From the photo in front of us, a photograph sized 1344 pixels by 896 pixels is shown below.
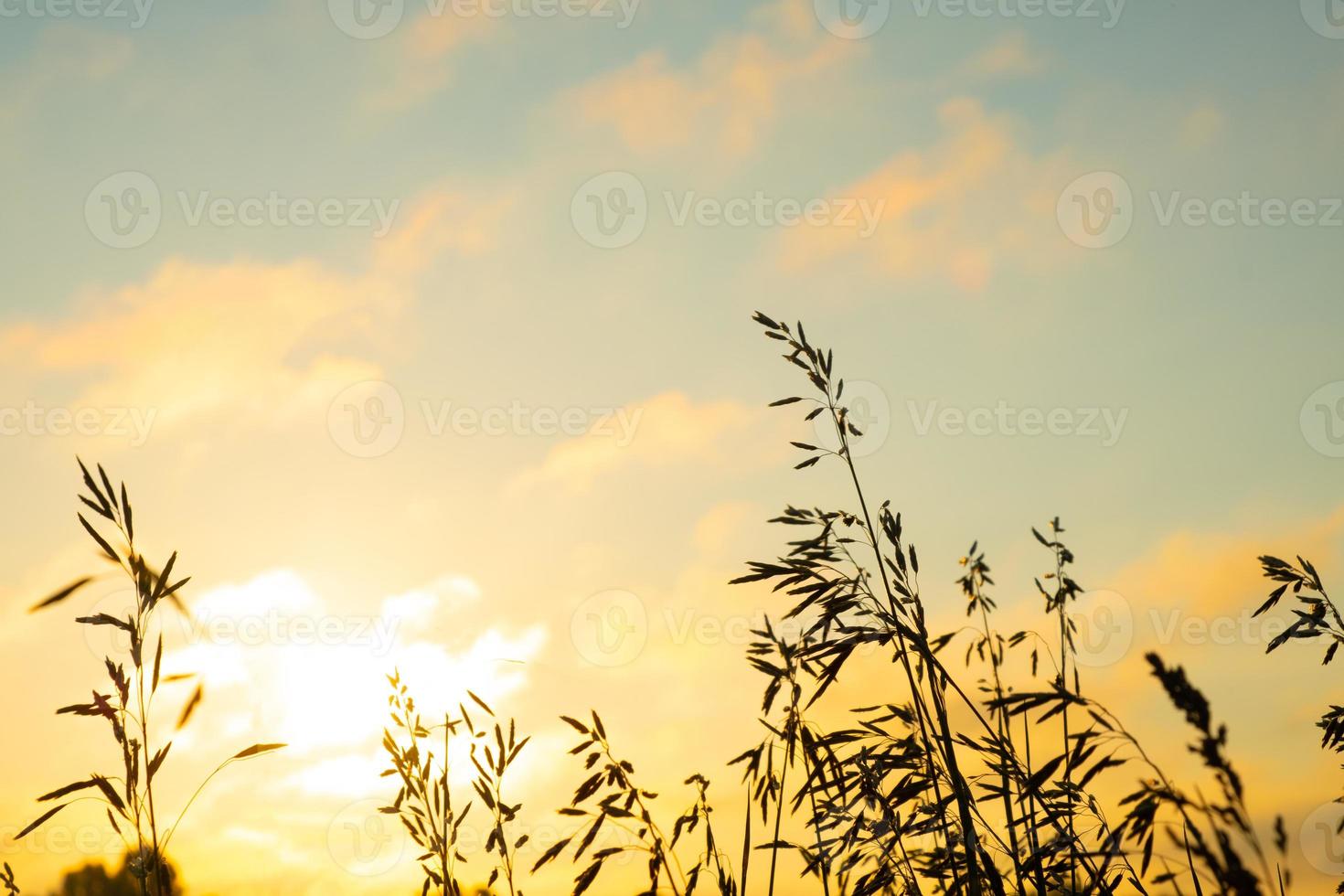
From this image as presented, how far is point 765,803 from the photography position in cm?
357

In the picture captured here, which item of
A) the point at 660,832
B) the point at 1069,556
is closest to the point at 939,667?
the point at 660,832

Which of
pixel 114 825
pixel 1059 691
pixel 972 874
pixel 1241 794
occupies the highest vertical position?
pixel 114 825

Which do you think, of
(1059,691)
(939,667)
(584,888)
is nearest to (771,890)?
(584,888)

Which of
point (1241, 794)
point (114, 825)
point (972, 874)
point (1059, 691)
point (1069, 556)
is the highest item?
point (1069, 556)

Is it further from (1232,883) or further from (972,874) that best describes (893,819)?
(1232,883)

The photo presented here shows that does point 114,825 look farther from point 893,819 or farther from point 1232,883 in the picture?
point 1232,883

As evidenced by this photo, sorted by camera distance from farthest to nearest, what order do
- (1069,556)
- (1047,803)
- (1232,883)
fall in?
(1069,556) < (1047,803) < (1232,883)

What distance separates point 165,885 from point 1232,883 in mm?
2639

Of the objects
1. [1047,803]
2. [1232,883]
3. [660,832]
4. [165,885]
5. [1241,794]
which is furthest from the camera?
[660,832]

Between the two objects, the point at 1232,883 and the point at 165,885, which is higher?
the point at 165,885

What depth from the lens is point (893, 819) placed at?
3.24 meters

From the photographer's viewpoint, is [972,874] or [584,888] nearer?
[972,874]

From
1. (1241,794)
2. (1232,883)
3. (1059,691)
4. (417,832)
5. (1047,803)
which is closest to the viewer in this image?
(1232,883)

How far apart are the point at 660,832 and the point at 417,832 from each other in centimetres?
101
